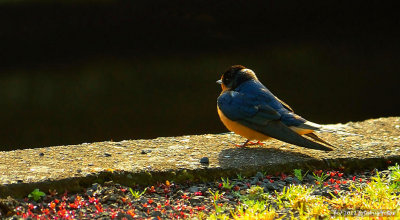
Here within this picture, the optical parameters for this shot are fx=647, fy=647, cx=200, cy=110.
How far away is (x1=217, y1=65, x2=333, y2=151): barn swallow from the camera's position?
4.54 meters

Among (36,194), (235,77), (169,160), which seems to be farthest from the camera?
(235,77)

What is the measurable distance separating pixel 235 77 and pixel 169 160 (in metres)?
1.10

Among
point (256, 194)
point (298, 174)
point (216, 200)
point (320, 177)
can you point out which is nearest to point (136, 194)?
point (216, 200)

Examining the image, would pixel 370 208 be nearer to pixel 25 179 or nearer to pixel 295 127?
pixel 295 127

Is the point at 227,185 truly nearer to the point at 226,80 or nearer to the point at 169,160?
the point at 169,160

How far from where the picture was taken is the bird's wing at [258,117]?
177 inches

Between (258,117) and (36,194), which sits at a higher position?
(258,117)

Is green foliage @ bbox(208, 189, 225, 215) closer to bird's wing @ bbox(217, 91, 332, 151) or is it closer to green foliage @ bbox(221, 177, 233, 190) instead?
green foliage @ bbox(221, 177, 233, 190)

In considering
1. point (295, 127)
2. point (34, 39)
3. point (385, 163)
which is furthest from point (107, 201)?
point (34, 39)

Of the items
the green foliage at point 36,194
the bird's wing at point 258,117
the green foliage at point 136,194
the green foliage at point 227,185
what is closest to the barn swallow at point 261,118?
the bird's wing at point 258,117

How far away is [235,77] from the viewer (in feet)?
17.1

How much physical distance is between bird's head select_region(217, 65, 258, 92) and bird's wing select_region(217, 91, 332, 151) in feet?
0.71

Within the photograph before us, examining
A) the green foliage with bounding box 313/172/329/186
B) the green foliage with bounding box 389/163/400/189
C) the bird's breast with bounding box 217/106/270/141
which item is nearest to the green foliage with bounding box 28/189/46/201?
the bird's breast with bounding box 217/106/270/141

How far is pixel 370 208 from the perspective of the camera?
3.61 metres
